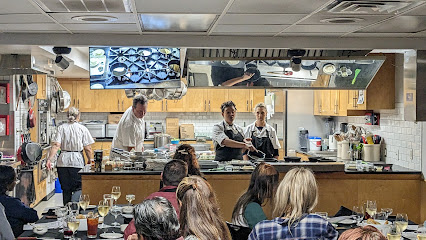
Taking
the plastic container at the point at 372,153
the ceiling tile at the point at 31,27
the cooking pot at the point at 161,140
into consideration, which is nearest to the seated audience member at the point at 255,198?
the ceiling tile at the point at 31,27

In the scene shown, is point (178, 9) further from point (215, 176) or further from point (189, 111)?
point (189, 111)

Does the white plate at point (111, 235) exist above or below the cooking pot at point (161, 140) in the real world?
below

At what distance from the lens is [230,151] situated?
26.8 feet

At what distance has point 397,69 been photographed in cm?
796

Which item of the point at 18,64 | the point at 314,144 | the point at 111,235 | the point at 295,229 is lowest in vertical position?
the point at 111,235

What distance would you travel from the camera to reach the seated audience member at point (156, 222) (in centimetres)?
244

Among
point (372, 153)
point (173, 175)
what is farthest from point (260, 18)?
point (372, 153)

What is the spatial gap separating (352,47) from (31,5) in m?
3.25

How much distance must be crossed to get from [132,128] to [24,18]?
11.7ft

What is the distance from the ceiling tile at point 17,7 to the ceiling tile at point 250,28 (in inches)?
63.8

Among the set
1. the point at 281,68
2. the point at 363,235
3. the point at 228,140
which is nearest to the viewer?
the point at 363,235

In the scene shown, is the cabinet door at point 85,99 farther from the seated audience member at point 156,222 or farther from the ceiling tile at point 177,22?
the seated audience member at point 156,222

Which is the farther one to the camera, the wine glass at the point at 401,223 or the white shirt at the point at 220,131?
the white shirt at the point at 220,131

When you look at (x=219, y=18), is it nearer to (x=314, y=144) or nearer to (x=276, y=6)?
(x=276, y=6)
